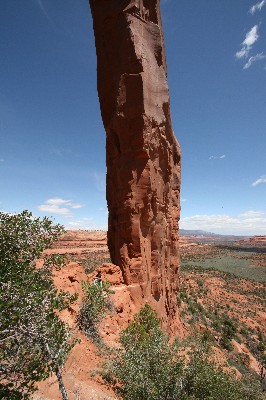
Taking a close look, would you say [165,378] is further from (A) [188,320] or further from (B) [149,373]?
(A) [188,320]

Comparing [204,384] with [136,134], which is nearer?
[204,384]

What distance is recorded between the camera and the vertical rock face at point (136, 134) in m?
18.2

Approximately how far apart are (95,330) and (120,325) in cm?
184

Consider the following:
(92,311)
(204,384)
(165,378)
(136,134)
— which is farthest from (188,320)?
(165,378)

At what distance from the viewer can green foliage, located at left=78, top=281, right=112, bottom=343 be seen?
47.8 ft

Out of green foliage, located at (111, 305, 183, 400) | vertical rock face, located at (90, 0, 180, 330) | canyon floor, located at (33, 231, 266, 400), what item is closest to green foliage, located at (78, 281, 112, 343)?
canyon floor, located at (33, 231, 266, 400)

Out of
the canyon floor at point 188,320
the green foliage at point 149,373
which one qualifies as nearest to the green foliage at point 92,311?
the canyon floor at point 188,320

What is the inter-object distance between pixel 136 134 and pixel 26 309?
546 inches

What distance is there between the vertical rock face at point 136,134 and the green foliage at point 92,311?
3.19 meters

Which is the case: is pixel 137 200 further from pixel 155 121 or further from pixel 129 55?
pixel 129 55

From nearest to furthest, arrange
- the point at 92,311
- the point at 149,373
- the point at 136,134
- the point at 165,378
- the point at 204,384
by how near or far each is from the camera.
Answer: the point at 165,378
the point at 149,373
the point at 204,384
the point at 92,311
the point at 136,134

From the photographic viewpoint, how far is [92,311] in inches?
572

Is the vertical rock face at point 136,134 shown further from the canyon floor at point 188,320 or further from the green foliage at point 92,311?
the green foliage at point 92,311

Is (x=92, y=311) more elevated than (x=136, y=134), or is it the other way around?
(x=136, y=134)
